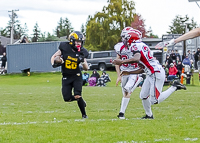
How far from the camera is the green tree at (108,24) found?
52.7 m

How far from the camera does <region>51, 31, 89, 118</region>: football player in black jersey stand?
8023mm

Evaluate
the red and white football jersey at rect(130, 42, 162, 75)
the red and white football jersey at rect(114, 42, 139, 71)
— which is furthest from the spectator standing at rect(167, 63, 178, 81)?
the red and white football jersey at rect(130, 42, 162, 75)

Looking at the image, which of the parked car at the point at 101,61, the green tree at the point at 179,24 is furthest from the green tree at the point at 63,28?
the parked car at the point at 101,61

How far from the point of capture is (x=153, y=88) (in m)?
7.62

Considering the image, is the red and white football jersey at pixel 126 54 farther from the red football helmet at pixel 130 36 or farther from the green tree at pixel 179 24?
the green tree at pixel 179 24

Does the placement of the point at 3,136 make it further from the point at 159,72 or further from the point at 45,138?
the point at 159,72

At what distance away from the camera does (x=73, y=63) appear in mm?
8055

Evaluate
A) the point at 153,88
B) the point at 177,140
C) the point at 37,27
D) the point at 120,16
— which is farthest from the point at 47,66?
the point at 37,27

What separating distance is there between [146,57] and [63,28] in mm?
121199

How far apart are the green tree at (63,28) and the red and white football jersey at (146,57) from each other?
11530cm

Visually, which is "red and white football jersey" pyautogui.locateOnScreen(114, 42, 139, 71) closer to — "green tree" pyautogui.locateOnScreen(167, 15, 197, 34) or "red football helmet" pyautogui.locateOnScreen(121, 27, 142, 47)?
"red football helmet" pyautogui.locateOnScreen(121, 27, 142, 47)

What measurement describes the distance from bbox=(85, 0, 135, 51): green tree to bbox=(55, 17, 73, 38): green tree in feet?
225

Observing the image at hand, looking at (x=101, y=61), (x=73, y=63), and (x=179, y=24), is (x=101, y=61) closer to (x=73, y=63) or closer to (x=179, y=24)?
(x=73, y=63)

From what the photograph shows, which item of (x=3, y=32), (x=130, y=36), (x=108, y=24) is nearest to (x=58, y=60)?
(x=130, y=36)
